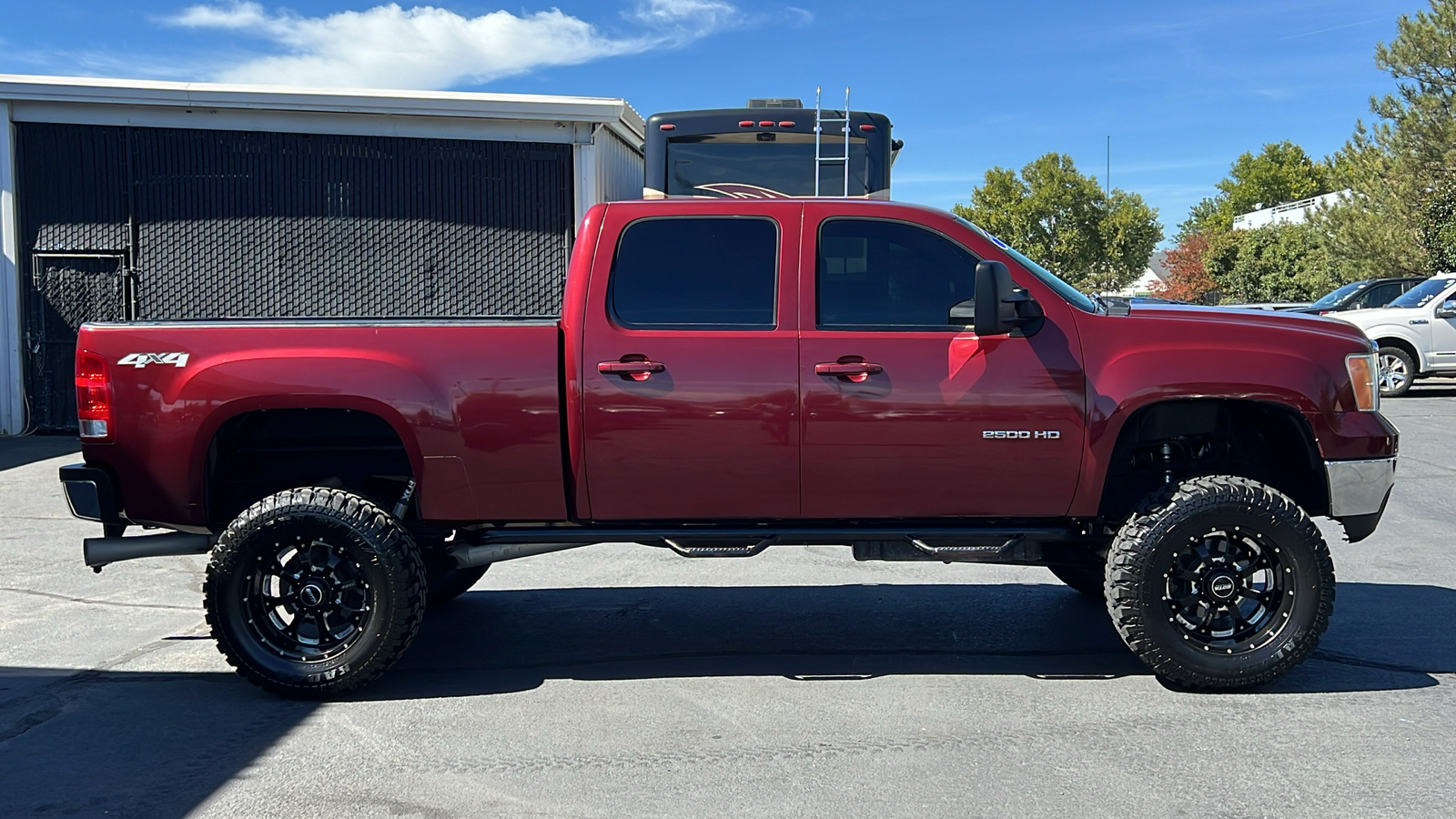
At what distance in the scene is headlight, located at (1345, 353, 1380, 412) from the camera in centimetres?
510

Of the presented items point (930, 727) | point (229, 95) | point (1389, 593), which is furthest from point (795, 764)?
point (229, 95)

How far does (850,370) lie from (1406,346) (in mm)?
15928

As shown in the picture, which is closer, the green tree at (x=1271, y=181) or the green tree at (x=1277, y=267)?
the green tree at (x=1277, y=267)

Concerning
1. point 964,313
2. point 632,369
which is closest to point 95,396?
point 632,369

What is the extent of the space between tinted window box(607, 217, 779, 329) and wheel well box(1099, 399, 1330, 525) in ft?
5.71

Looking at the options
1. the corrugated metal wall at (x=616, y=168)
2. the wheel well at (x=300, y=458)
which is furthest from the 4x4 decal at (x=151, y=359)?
the corrugated metal wall at (x=616, y=168)

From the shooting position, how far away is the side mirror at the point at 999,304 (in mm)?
4832

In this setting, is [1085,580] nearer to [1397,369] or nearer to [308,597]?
[308,597]

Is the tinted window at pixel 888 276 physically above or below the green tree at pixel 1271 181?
below

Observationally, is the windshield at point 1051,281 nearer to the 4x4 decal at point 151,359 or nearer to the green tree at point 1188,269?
the 4x4 decal at point 151,359

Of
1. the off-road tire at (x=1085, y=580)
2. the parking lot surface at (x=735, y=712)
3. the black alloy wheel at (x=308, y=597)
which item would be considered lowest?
the parking lot surface at (x=735, y=712)

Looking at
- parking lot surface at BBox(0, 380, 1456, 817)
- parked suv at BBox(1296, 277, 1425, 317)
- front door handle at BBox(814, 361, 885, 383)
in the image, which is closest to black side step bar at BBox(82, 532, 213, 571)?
parking lot surface at BBox(0, 380, 1456, 817)

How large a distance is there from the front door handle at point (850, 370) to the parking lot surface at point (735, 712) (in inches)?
52.8

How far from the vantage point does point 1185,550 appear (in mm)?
5020
